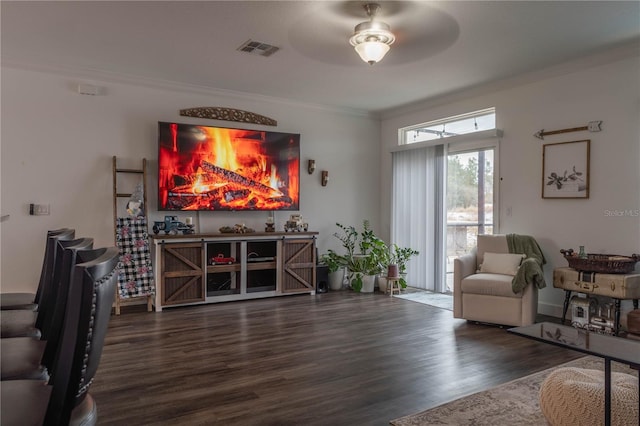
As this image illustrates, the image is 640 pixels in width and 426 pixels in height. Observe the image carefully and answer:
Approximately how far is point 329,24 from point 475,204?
324 cm

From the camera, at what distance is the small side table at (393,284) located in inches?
240

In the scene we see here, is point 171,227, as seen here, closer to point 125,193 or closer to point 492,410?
point 125,193

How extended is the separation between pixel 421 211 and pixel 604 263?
9.09 ft

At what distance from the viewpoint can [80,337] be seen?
3.54ft

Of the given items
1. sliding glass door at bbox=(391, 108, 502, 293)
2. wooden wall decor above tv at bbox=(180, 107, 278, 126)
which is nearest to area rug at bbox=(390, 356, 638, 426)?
sliding glass door at bbox=(391, 108, 502, 293)

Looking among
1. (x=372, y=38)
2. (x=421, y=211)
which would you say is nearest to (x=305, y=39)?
(x=372, y=38)

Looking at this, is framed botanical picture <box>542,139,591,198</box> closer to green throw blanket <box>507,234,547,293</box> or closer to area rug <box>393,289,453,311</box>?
green throw blanket <box>507,234,547,293</box>

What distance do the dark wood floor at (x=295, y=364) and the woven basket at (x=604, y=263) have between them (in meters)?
0.94

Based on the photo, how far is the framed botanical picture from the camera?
4.58 metres

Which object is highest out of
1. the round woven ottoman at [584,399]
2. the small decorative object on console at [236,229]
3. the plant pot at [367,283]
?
the small decorative object on console at [236,229]

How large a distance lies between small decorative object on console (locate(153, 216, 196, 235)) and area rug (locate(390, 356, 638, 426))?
374cm

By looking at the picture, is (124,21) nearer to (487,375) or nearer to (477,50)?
(477,50)

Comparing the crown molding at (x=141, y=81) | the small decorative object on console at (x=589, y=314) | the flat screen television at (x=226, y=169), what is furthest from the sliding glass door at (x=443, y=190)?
the flat screen television at (x=226, y=169)

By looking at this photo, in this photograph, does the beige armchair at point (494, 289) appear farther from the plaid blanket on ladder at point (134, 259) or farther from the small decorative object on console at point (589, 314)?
the plaid blanket on ladder at point (134, 259)
